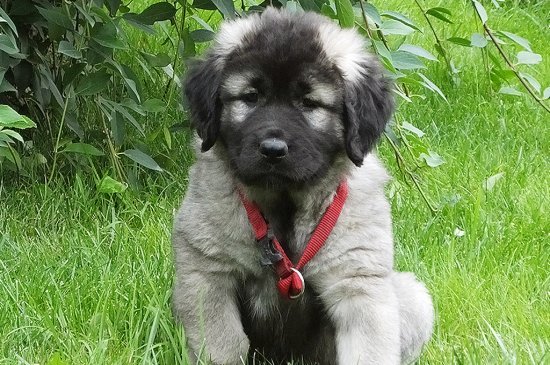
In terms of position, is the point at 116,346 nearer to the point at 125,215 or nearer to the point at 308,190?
the point at 308,190

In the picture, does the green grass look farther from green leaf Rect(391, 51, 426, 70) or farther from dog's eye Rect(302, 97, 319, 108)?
dog's eye Rect(302, 97, 319, 108)

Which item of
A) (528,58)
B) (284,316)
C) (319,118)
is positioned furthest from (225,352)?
(528,58)

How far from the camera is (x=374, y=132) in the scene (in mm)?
3275

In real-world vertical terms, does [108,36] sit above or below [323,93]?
below

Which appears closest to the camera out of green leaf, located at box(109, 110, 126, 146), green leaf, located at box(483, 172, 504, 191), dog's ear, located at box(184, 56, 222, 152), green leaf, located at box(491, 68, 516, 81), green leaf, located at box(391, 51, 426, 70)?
dog's ear, located at box(184, 56, 222, 152)

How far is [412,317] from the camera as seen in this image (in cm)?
344

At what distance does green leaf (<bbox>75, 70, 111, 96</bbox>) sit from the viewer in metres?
4.44

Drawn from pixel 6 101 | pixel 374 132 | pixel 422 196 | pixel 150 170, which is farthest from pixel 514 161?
pixel 6 101

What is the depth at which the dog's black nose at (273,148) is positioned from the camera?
3.05 m

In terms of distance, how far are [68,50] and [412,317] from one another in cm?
177

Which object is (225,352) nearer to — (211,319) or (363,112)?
(211,319)

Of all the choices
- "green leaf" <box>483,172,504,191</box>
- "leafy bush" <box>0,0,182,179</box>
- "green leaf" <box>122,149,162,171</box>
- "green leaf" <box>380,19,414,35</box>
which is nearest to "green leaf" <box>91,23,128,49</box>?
"leafy bush" <box>0,0,182,179</box>

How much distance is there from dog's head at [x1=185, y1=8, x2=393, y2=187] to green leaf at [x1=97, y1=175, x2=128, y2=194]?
1.29 metres

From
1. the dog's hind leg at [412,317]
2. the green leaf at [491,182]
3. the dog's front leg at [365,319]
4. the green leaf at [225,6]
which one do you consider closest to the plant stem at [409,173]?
the green leaf at [491,182]
